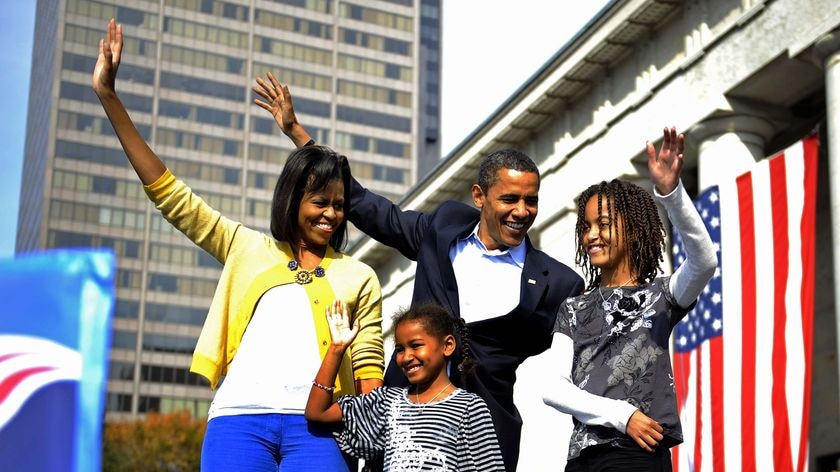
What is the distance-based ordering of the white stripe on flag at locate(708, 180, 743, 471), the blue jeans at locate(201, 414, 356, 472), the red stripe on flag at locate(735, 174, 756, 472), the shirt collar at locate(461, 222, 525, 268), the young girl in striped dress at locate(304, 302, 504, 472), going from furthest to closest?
1. the white stripe on flag at locate(708, 180, 743, 471)
2. the red stripe on flag at locate(735, 174, 756, 472)
3. the shirt collar at locate(461, 222, 525, 268)
4. the young girl in striped dress at locate(304, 302, 504, 472)
5. the blue jeans at locate(201, 414, 356, 472)

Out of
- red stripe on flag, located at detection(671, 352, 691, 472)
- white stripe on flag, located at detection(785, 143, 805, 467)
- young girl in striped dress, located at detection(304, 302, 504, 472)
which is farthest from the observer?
red stripe on flag, located at detection(671, 352, 691, 472)

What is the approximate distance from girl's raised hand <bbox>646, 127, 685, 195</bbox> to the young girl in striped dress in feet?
3.78

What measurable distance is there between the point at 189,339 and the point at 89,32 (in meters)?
28.4

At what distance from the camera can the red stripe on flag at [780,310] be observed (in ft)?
55.7

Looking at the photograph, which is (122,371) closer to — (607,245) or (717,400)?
(717,400)

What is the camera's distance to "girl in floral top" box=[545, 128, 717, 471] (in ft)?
15.9

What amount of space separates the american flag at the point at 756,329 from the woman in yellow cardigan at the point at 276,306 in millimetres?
12800

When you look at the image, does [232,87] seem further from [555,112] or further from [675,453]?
[675,453]

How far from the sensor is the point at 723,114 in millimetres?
21156

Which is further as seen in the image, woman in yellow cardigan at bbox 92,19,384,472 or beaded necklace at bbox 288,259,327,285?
beaded necklace at bbox 288,259,327,285

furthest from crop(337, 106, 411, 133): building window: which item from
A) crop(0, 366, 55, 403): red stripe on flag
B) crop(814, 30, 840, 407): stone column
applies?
crop(0, 366, 55, 403): red stripe on flag

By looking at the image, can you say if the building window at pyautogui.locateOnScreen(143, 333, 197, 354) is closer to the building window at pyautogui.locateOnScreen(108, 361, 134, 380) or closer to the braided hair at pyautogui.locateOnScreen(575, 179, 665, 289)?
the building window at pyautogui.locateOnScreen(108, 361, 134, 380)

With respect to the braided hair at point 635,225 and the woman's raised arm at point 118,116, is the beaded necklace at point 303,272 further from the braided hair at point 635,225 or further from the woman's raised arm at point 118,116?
the braided hair at point 635,225

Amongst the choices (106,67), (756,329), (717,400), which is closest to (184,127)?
(717,400)
